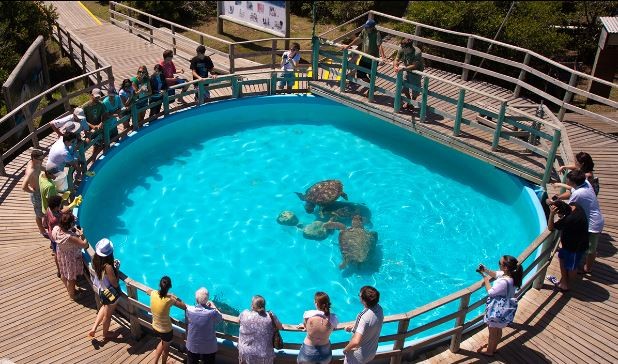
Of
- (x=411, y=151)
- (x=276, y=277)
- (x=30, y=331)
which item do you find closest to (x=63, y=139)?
(x=30, y=331)

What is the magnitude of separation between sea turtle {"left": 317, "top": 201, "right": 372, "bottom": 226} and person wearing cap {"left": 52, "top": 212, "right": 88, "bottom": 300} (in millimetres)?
5516

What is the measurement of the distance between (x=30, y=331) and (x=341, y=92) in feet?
32.4

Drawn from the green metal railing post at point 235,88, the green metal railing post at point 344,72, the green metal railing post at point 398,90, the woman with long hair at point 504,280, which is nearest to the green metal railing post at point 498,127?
the green metal railing post at point 398,90

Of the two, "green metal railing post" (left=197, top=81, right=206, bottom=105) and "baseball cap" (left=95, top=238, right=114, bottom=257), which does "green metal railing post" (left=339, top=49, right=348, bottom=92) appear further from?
"baseball cap" (left=95, top=238, right=114, bottom=257)

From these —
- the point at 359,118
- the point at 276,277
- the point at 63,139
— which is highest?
the point at 63,139

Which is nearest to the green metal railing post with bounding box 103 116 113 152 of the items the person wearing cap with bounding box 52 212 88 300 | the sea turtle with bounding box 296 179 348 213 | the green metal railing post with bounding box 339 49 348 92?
the sea turtle with bounding box 296 179 348 213

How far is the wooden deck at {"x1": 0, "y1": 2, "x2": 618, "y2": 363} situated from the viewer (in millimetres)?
→ 8852

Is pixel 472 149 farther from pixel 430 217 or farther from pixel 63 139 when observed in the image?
pixel 63 139

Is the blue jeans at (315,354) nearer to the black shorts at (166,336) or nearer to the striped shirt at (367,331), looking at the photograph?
the striped shirt at (367,331)

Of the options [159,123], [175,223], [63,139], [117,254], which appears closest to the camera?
[63,139]

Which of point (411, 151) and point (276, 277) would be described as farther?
point (411, 151)

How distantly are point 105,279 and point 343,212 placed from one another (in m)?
5.94

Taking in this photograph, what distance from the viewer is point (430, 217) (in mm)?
13469

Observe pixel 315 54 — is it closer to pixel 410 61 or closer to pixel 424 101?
pixel 410 61
